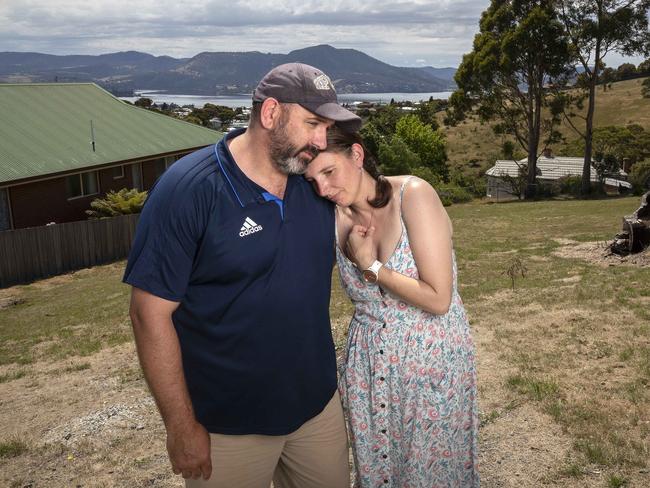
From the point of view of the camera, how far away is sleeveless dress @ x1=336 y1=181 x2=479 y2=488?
3.27m

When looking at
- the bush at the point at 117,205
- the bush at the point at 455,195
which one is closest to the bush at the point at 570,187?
the bush at the point at 455,195

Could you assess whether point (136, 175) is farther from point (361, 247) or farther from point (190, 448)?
point (190, 448)

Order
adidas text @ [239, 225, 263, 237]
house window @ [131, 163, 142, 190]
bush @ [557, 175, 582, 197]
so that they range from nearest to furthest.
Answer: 1. adidas text @ [239, 225, 263, 237]
2. house window @ [131, 163, 142, 190]
3. bush @ [557, 175, 582, 197]

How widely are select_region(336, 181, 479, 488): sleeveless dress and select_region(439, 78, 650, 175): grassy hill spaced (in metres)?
60.5

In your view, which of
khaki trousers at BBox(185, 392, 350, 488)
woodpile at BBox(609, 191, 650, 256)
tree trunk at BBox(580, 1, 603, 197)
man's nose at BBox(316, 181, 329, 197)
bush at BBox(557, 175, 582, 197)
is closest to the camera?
khaki trousers at BBox(185, 392, 350, 488)

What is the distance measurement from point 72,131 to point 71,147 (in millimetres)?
1799

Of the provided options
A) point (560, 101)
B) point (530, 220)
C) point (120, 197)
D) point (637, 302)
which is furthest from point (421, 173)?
point (637, 302)

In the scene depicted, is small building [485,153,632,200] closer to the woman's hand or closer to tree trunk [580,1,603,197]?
tree trunk [580,1,603,197]

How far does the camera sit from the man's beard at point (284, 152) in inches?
111

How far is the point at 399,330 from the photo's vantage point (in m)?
3.27

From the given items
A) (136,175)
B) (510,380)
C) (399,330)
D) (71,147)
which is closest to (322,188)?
(399,330)

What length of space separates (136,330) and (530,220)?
2294cm

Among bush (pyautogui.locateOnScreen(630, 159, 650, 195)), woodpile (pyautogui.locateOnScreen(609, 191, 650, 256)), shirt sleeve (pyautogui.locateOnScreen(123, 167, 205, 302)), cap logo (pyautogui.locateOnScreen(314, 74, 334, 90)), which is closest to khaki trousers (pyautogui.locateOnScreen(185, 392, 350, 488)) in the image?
shirt sleeve (pyautogui.locateOnScreen(123, 167, 205, 302))

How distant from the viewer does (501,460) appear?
4.71 m
